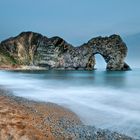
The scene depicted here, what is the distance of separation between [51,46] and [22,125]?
151756 millimetres

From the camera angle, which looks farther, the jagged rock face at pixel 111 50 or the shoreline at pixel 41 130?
the jagged rock face at pixel 111 50

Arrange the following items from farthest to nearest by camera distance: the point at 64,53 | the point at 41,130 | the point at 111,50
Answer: the point at 64,53
the point at 111,50
the point at 41,130

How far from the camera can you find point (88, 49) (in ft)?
512

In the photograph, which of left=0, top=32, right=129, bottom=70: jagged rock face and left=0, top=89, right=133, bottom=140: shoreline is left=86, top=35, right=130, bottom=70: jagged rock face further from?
left=0, top=89, right=133, bottom=140: shoreline

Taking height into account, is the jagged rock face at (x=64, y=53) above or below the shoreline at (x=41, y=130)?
above

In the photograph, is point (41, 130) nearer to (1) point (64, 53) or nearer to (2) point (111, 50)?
(2) point (111, 50)

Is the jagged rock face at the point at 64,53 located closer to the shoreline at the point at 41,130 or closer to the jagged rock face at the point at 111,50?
the jagged rock face at the point at 111,50

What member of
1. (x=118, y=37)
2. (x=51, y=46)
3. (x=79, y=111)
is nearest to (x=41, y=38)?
(x=51, y=46)

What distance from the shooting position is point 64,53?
15888 cm

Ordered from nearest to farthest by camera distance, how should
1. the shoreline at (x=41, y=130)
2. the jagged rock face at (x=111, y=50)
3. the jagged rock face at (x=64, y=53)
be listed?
the shoreline at (x=41, y=130) < the jagged rock face at (x=111, y=50) < the jagged rock face at (x=64, y=53)

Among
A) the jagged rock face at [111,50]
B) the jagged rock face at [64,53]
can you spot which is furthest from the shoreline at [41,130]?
the jagged rock face at [111,50]

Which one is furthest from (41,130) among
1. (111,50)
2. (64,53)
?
(64,53)

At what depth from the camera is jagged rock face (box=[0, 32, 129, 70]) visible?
154 metres

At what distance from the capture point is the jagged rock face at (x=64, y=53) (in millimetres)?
153625
